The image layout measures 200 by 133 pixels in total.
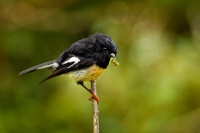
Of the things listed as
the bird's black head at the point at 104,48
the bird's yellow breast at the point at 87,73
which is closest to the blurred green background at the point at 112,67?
the bird's yellow breast at the point at 87,73

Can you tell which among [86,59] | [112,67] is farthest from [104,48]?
[112,67]

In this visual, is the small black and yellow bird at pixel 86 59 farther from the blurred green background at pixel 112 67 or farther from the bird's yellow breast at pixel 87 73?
the blurred green background at pixel 112 67

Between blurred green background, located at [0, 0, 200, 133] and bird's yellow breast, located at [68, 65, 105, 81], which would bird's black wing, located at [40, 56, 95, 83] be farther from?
blurred green background, located at [0, 0, 200, 133]

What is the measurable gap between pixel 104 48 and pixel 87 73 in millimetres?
241

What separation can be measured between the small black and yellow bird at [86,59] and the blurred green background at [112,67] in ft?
6.58

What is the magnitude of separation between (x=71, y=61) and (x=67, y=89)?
221 cm

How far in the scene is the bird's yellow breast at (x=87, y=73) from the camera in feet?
9.89

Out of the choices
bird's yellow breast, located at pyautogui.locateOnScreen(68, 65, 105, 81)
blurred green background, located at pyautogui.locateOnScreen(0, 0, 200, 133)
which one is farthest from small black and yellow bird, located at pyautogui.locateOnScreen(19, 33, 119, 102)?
blurred green background, located at pyautogui.locateOnScreen(0, 0, 200, 133)

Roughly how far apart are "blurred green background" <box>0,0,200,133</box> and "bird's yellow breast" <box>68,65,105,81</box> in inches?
77.0

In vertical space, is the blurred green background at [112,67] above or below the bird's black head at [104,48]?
above

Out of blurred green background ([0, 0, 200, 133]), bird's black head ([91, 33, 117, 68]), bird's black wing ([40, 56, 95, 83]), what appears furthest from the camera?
blurred green background ([0, 0, 200, 133])

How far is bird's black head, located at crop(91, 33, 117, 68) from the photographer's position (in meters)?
2.85

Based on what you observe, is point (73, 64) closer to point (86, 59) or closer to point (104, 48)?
point (86, 59)

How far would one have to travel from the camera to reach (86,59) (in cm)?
306
